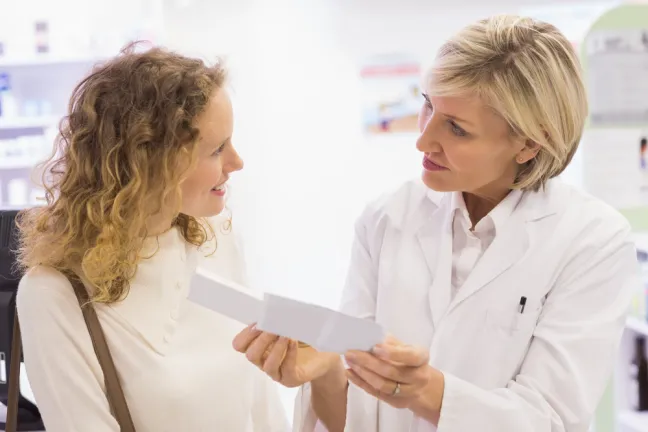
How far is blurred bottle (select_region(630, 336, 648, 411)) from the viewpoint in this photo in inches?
142

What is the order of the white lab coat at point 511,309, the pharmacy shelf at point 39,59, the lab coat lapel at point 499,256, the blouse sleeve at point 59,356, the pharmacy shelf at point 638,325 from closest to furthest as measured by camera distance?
the blouse sleeve at point 59,356 → the white lab coat at point 511,309 → the lab coat lapel at point 499,256 → the pharmacy shelf at point 638,325 → the pharmacy shelf at point 39,59

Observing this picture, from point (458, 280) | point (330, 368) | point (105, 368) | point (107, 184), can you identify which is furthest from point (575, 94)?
point (105, 368)

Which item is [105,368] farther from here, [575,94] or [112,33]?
[112,33]

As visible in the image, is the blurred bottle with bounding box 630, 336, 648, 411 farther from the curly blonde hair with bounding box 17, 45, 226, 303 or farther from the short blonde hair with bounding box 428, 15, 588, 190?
the curly blonde hair with bounding box 17, 45, 226, 303

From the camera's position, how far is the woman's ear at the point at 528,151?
169 cm

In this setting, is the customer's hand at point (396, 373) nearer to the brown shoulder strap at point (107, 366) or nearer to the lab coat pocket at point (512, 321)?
the lab coat pocket at point (512, 321)

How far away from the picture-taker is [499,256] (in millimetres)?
1717

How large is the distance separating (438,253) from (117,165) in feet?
2.36

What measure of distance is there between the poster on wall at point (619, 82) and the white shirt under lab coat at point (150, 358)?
95.4 inches

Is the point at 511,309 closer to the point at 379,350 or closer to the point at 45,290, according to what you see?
the point at 379,350

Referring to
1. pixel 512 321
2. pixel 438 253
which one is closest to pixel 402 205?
pixel 438 253

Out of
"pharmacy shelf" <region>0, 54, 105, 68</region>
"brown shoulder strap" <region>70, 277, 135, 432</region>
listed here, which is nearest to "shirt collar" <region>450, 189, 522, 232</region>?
"brown shoulder strap" <region>70, 277, 135, 432</region>

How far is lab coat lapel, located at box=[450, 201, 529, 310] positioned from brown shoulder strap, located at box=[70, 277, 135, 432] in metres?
0.69

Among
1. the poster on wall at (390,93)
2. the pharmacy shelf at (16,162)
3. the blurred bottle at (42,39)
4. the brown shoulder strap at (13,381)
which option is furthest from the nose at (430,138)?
the poster on wall at (390,93)
